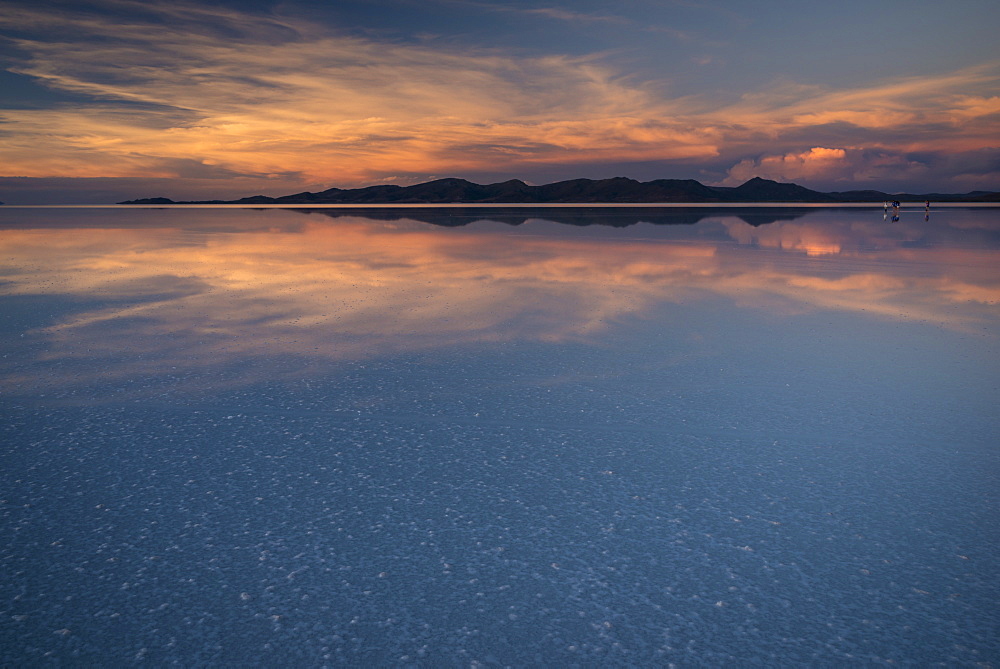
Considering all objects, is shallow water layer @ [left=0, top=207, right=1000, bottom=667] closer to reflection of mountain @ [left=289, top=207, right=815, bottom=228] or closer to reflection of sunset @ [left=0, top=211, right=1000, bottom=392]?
reflection of sunset @ [left=0, top=211, right=1000, bottom=392]

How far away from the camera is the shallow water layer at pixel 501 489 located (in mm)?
3729

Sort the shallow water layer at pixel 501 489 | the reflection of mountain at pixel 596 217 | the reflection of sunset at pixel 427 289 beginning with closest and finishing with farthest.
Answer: the shallow water layer at pixel 501 489, the reflection of sunset at pixel 427 289, the reflection of mountain at pixel 596 217

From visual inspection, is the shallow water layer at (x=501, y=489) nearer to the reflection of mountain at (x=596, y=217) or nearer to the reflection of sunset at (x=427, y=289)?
the reflection of sunset at (x=427, y=289)

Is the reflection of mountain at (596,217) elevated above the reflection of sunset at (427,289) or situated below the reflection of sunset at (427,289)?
above

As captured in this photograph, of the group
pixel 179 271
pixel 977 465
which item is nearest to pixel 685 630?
pixel 977 465

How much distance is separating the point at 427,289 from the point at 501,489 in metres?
10.9

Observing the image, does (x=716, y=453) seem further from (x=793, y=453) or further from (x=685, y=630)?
(x=685, y=630)

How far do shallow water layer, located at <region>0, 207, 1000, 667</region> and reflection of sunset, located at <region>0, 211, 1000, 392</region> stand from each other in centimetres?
18

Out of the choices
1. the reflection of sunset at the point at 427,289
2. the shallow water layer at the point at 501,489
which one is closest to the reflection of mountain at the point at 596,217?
the reflection of sunset at the point at 427,289

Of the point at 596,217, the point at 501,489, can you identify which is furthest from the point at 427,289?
the point at 596,217

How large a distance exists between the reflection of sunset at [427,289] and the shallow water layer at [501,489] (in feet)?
0.59

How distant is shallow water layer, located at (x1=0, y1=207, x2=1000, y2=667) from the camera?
373cm

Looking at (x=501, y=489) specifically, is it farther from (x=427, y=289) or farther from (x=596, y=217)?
(x=596, y=217)

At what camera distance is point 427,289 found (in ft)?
52.3
